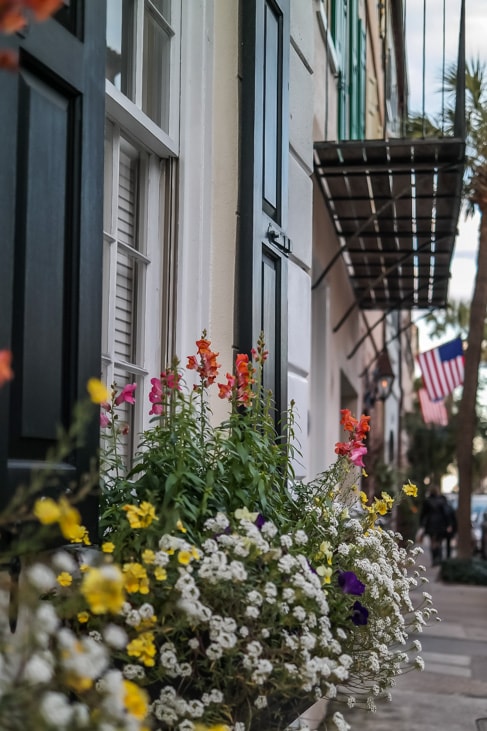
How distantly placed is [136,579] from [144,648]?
0.44 ft

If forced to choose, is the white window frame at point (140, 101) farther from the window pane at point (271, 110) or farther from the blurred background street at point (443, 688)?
the blurred background street at point (443, 688)

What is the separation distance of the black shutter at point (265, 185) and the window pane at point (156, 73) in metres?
0.32

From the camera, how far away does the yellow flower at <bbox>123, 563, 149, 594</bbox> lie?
6.54ft

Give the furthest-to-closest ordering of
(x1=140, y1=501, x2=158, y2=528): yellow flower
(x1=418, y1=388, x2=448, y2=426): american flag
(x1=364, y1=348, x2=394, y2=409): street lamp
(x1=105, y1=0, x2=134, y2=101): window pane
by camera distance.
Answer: (x1=418, y1=388, x2=448, y2=426): american flag → (x1=364, y1=348, x2=394, y2=409): street lamp → (x1=105, y1=0, x2=134, y2=101): window pane → (x1=140, y1=501, x2=158, y2=528): yellow flower

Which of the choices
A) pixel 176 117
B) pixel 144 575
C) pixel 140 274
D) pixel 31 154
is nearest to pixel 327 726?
pixel 144 575

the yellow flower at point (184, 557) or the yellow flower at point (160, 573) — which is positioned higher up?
the yellow flower at point (184, 557)

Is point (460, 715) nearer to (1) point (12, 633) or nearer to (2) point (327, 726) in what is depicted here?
(2) point (327, 726)

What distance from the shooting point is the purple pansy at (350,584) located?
2.67 m

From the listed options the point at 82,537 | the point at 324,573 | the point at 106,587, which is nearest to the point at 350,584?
the point at 324,573

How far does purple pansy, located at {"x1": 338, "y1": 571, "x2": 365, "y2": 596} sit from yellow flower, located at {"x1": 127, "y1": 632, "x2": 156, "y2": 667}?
2.49 ft

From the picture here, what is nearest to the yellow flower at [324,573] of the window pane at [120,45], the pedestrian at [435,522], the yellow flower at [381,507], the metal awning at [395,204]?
the yellow flower at [381,507]

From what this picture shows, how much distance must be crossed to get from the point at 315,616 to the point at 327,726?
0.45 m

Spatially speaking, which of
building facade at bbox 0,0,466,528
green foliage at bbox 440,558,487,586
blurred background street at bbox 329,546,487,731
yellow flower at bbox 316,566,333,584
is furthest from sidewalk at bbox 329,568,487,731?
green foliage at bbox 440,558,487,586

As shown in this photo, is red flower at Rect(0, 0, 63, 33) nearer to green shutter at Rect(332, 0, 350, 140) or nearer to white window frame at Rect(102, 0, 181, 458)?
white window frame at Rect(102, 0, 181, 458)
